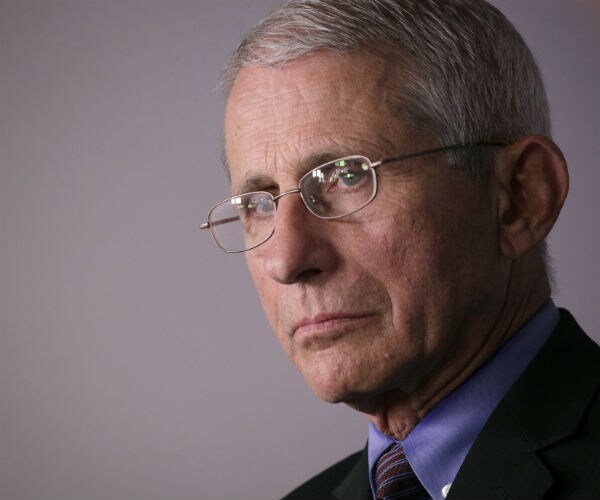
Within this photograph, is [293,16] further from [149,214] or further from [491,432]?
[149,214]

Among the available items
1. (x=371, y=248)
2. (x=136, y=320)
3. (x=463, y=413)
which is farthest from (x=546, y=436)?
(x=136, y=320)

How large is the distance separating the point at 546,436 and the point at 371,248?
0.53 metres

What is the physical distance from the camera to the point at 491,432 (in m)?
1.84

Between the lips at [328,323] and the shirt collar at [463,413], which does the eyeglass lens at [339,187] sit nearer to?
the lips at [328,323]

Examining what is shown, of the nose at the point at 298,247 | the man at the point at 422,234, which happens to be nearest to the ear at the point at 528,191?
the man at the point at 422,234

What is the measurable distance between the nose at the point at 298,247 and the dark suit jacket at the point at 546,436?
495 millimetres

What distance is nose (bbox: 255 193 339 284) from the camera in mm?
1839

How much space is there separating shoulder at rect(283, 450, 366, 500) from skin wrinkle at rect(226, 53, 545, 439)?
0.79 meters

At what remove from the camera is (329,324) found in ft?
6.13

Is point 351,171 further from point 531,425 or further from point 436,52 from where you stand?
A: point 531,425

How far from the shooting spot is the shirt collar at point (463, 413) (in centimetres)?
192

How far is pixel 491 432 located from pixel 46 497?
228 centimetres

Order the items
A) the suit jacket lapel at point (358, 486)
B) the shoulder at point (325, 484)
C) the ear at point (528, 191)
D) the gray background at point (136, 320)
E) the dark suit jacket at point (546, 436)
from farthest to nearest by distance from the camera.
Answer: the gray background at point (136, 320), the shoulder at point (325, 484), the suit jacket lapel at point (358, 486), the ear at point (528, 191), the dark suit jacket at point (546, 436)

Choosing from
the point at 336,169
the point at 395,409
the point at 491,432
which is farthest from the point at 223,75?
the point at 491,432
